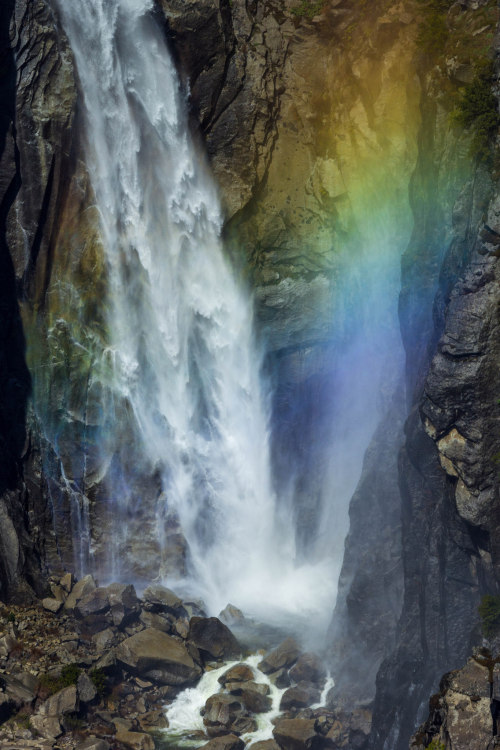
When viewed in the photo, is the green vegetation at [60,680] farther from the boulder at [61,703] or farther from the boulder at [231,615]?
the boulder at [231,615]


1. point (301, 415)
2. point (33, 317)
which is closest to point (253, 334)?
point (301, 415)

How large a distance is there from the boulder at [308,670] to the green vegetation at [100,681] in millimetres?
6890

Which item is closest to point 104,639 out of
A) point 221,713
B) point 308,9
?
point 221,713

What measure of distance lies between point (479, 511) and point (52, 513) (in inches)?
761

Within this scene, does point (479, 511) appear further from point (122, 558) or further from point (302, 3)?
point (302, 3)

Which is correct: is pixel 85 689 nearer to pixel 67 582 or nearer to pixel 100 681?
pixel 100 681

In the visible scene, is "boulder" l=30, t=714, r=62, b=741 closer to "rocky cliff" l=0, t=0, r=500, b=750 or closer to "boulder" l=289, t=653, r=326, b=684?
"rocky cliff" l=0, t=0, r=500, b=750

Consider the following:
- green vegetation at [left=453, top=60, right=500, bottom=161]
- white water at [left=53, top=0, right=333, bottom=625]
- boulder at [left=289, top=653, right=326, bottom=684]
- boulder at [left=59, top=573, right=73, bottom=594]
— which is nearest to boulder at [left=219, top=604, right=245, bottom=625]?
white water at [left=53, top=0, right=333, bottom=625]

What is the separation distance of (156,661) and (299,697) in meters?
5.34

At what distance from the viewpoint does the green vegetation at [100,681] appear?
78.2 ft

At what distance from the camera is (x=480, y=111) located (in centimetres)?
2339

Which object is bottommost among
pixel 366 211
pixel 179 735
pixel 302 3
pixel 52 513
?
pixel 179 735

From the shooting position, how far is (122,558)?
3209 centimetres

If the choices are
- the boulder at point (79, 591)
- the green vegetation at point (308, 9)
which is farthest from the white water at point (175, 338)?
the green vegetation at point (308, 9)
